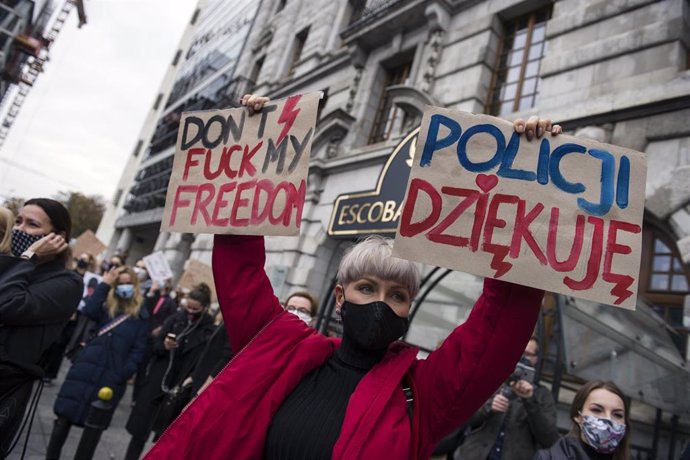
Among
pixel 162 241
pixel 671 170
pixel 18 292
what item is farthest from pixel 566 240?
pixel 162 241

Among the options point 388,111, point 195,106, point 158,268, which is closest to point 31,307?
point 158,268

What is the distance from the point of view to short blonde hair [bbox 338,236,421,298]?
1.62 m

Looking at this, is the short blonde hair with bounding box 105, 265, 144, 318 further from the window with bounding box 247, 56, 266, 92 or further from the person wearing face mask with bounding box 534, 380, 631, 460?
the window with bounding box 247, 56, 266, 92

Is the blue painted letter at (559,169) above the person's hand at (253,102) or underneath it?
underneath

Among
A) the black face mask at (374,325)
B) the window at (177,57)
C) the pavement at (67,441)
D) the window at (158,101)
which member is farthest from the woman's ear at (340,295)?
the window at (177,57)

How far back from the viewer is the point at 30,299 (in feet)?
7.91

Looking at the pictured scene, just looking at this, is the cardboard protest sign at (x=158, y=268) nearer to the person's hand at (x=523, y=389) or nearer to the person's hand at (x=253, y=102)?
the person's hand at (x=523, y=389)

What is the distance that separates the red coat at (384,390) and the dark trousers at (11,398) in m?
1.42

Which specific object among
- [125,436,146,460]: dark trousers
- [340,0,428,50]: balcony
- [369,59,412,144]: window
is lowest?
[125,436,146,460]: dark trousers

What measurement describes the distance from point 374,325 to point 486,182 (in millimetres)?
674

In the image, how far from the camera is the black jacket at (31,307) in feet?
7.68

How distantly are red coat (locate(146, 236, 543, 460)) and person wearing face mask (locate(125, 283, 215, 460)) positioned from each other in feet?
9.76

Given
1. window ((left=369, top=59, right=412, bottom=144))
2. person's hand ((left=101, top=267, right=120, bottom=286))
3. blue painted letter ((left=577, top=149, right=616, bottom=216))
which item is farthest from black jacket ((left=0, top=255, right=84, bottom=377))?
window ((left=369, top=59, right=412, bottom=144))

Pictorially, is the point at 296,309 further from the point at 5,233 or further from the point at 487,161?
the point at 487,161
